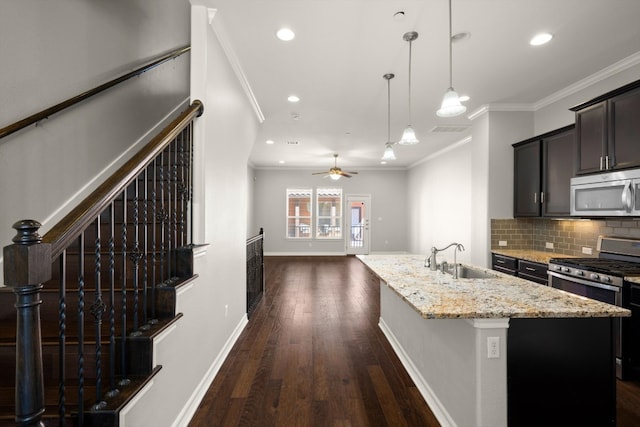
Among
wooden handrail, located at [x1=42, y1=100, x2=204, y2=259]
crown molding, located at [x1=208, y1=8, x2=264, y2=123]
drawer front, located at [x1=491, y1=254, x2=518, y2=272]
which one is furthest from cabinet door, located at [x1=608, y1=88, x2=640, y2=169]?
wooden handrail, located at [x1=42, y1=100, x2=204, y2=259]

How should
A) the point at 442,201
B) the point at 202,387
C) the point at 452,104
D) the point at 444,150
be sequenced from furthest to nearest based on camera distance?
the point at 442,201, the point at 444,150, the point at 202,387, the point at 452,104

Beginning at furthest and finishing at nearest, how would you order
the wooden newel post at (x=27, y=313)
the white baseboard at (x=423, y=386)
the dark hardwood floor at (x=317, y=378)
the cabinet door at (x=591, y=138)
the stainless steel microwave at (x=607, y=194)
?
the cabinet door at (x=591, y=138) → the stainless steel microwave at (x=607, y=194) → the dark hardwood floor at (x=317, y=378) → the white baseboard at (x=423, y=386) → the wooden newel post at (x=27, y=313)

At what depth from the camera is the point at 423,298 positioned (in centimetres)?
175

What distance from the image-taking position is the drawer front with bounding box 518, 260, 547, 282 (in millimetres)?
3342

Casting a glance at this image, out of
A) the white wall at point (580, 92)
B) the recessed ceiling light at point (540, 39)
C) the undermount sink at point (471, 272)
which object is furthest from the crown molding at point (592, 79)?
the undermount sink at point (471, 272)

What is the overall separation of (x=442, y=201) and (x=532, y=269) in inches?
172

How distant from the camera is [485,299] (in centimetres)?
172

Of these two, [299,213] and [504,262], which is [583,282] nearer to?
[504,262]

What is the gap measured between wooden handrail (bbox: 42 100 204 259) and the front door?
8.56 metres

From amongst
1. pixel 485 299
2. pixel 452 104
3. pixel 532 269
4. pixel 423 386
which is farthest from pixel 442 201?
pixel 485 299

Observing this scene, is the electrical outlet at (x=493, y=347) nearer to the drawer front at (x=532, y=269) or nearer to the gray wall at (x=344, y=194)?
the drawer front at (x=532, y=269)

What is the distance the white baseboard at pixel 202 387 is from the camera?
1.93 metres

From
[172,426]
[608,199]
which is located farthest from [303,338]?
[608,199]

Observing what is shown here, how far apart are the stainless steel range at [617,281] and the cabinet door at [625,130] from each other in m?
0.92
